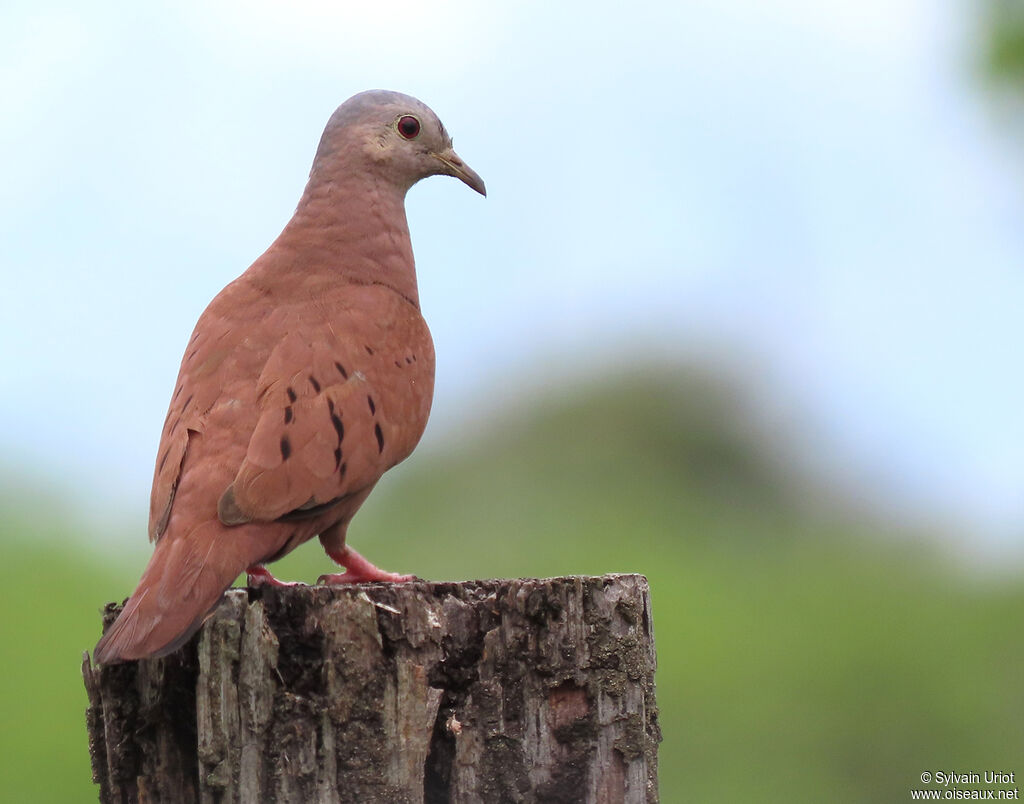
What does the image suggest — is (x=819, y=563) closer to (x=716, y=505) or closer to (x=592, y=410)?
(x=716, y=505)

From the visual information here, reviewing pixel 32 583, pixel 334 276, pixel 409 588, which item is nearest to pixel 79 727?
pixel 32 583

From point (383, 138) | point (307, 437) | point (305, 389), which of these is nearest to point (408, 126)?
point (383, 138)

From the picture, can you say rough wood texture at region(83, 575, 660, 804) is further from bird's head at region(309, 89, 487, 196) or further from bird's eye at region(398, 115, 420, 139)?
bird's eye at region(398, 115, 420, 139)

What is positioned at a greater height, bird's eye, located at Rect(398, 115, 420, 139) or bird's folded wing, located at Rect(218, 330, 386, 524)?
bird's eye, located at Rect(398, 115, 420, 139)

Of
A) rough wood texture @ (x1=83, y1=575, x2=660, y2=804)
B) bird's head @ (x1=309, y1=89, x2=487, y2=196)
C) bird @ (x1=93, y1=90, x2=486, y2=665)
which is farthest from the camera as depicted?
bird's head @ (x1=309, y1=89, x2=487, y2=196)

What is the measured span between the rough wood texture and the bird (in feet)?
0.78

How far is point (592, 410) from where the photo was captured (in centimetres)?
2019

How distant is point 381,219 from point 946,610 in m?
8.94

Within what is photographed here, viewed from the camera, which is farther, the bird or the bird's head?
the bird's head

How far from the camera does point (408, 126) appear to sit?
21.3ft

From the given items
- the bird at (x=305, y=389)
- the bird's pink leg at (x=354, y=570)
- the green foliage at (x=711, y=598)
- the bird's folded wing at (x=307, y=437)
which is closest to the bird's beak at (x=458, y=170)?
the bird at (x=305, y=389)

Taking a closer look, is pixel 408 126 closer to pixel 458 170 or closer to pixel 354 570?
pixel 458 170

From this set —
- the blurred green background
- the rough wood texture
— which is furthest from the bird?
the blurred green background

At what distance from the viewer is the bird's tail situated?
4.09m
